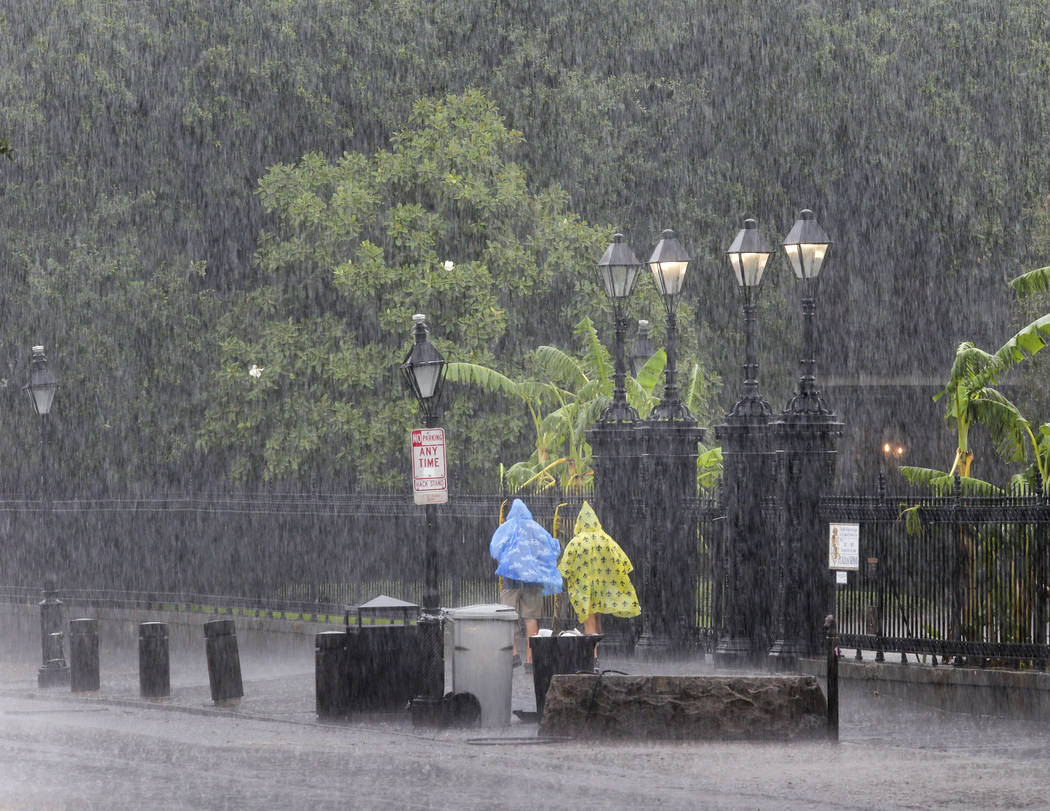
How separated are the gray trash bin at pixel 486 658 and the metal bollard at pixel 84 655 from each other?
5.78m

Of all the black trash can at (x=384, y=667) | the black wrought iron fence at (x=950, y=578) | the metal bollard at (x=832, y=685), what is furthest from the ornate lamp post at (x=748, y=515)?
the metal bollard at (x=832, y=685)

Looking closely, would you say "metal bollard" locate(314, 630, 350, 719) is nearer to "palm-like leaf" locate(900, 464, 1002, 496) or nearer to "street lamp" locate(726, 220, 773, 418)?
"street lamp" locate(726, 220, 773, 418)

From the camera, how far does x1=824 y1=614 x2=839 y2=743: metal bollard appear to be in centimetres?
1420

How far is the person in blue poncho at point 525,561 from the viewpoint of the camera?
18828mm

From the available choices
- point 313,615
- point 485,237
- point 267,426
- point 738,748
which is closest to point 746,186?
point 485,237

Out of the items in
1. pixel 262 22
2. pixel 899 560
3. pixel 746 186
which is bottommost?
pixel 899 560

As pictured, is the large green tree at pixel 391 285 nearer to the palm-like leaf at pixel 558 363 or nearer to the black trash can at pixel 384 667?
the palm-like leaf at pixel 558 363

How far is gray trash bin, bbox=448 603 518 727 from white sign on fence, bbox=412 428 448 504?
1.30 metres

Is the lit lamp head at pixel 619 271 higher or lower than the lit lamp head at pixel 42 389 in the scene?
higher

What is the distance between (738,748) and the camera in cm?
1413

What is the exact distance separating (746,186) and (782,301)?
3002 mm

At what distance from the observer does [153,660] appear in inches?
757

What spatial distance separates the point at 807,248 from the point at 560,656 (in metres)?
5.48

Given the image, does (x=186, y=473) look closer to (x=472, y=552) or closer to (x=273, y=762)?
(x=472, y=552)
